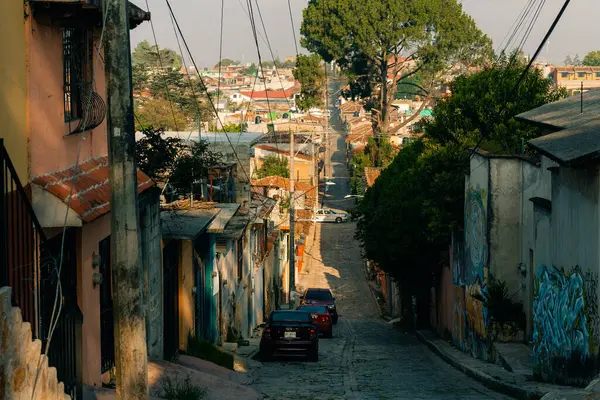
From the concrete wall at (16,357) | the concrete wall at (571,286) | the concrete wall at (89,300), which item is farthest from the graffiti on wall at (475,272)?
the concrete wall at (16,357)

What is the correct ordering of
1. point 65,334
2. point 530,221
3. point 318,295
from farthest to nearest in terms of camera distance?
point 318,295, point 530,221, point 65,334

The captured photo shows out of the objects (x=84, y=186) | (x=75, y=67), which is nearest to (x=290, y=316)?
(x=75, y=67)

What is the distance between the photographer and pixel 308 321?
2472cm

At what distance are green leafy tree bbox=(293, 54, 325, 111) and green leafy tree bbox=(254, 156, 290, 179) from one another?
17357 mm

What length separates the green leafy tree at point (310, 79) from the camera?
59125 mm

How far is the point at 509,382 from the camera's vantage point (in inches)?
662

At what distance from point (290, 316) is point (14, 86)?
15.9 m

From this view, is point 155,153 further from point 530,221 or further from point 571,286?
point 530,221

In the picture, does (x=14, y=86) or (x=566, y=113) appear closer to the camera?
(x=14, y=86)

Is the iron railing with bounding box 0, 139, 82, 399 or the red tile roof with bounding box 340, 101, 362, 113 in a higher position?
the red tile roof with bounding box 340, 101, 362, 113

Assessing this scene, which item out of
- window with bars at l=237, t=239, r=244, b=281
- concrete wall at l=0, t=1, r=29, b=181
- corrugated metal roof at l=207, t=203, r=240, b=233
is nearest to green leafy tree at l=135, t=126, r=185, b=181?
corrugated metal roof at l=207, t=203, r=240, b=233

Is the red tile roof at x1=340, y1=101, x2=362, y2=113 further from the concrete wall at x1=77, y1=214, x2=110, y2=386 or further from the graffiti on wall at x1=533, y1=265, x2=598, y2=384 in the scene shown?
the concrete wall at x1=77, y1=214, x2=110, y2=386

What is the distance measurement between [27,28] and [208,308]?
581 inches

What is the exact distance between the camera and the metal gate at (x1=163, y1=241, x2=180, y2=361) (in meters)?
18.9
